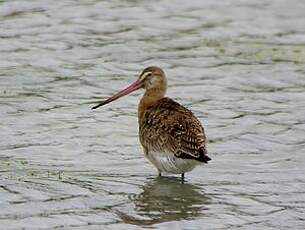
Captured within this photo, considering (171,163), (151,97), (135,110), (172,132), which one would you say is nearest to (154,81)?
(151,97)

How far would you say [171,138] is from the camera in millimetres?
9836

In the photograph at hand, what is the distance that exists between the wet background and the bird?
0.21 m

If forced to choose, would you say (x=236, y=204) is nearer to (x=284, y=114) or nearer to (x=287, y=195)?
(x=287, y=195)

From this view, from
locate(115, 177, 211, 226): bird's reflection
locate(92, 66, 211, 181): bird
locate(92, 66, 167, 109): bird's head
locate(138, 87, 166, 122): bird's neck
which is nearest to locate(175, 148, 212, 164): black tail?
locate(92, 66, 211, 181): bird

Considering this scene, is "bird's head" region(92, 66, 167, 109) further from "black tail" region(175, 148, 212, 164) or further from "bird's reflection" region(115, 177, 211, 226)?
"black tail" region(175, 148, 212, 164)

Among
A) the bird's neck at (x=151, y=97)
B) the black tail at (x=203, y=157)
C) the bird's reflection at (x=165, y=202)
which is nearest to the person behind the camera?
the bird's reflection at (x=165, y=202)

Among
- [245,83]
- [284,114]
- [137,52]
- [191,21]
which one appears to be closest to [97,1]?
[191,21]

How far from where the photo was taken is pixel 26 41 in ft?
49.5

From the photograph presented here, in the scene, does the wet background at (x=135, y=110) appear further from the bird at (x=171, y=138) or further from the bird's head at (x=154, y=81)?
the bird's head at (x=154, y=81)

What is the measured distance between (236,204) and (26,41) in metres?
6.48

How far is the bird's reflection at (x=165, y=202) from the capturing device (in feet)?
28.8

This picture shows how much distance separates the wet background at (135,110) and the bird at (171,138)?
21 cm

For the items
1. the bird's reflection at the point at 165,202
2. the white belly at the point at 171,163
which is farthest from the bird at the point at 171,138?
the bird's reflection at the point at 165,202

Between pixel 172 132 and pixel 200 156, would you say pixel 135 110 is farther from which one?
pixel 200 156
